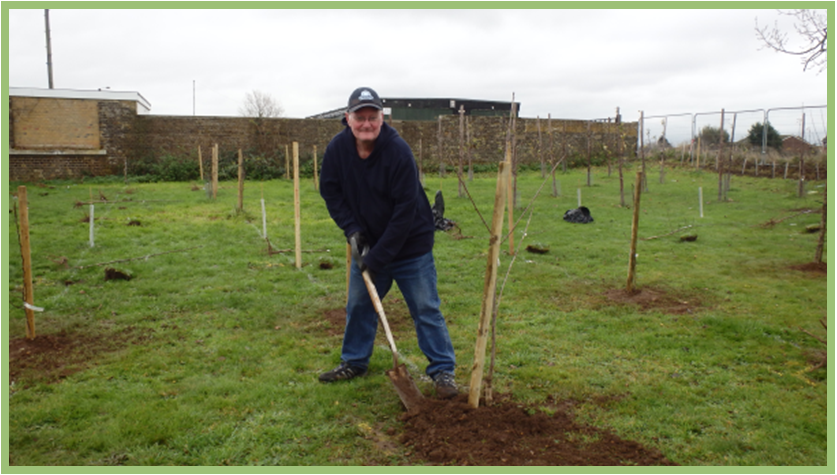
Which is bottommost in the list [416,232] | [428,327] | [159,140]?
[428,327]

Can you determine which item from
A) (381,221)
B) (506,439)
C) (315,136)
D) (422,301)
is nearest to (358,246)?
(381,221)

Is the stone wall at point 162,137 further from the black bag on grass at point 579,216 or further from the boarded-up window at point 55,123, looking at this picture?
the black bag on grass at point 579,216

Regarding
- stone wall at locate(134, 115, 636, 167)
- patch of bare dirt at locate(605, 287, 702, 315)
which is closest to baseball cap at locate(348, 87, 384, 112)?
patch of bare dirt at locate(605, 287, 702, 315)

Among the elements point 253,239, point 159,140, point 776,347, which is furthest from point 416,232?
point 159,140

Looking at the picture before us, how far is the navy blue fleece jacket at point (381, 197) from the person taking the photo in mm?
3854

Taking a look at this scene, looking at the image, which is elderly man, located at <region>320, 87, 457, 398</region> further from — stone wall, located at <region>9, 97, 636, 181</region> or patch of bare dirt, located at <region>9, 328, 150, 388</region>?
stone wall, located at <region>9, 97, 636, 181</region>

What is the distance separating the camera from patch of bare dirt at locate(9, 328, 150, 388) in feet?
14.6

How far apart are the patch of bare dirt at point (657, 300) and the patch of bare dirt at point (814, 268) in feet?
8.42

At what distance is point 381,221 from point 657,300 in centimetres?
404

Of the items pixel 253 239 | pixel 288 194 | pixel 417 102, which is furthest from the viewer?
pixel 417 102

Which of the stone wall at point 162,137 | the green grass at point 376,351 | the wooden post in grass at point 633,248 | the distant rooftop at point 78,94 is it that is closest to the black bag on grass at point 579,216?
the green grass at point 376,351

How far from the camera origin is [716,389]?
4234 millimetres

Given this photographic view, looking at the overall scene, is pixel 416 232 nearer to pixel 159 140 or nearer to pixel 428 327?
pixel 428 327

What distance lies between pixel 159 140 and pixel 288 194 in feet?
35.6
